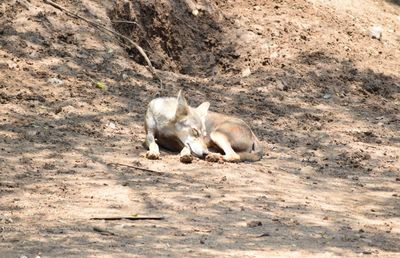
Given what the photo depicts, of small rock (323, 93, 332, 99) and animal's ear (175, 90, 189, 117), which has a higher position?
small rock (323, 93, 332, 99)

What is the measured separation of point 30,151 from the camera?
8.44 meters

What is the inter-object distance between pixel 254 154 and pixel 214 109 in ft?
5.84

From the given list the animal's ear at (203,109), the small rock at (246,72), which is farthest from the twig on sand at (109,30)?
the animal's ear at (203,109)

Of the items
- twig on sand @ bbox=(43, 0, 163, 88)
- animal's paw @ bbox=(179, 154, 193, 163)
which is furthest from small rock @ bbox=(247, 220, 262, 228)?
twig on sand @ bbox=(43, 0, 163, 88)

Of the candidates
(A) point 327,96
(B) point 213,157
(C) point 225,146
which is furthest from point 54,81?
(A) point 327,96

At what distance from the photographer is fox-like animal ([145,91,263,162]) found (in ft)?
29.8

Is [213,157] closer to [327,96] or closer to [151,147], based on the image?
[151,147]

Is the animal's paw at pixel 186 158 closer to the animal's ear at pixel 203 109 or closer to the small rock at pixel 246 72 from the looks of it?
the animal's ear at pixel 203 109

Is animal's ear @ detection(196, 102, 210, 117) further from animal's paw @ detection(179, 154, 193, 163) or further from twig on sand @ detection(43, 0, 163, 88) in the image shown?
twig on sand @ detection(43, 0, 163, 88)

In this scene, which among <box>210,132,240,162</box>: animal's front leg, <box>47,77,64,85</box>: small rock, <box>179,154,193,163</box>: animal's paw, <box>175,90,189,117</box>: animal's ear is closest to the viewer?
<box>179,154,193,163</box>: animal's paw

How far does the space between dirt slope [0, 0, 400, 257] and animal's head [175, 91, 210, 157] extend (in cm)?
21

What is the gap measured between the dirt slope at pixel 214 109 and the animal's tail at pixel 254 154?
0.10 metres

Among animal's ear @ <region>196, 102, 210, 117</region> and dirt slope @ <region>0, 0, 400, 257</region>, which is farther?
animal's ear @ <region>196, 102, 210, 117</region>

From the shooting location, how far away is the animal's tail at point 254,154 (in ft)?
29.8
